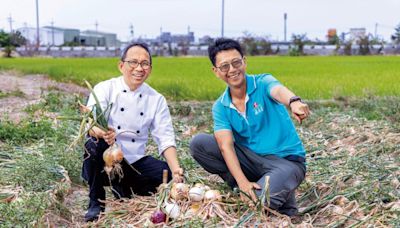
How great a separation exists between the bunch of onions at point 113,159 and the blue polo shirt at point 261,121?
0.52m

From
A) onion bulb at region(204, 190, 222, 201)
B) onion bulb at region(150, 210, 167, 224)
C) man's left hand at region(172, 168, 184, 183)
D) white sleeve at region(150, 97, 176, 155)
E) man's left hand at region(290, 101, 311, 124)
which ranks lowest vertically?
onion bulb at region(150, 210, 167, 224)

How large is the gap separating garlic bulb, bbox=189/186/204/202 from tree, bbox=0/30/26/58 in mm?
31901

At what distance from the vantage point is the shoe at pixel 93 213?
306 cm

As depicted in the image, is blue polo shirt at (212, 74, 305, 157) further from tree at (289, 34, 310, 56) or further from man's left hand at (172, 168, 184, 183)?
tree at (289, 34, 310, 56)

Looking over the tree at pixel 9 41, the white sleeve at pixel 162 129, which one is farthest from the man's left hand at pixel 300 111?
the tree at pixel 9 41

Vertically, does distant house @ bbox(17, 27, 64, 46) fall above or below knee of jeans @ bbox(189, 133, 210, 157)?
above

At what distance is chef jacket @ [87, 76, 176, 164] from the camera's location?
125 inches

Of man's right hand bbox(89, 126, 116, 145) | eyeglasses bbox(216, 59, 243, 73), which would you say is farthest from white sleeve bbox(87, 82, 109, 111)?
eyeglasses bbox(216, 59, 243, 73)

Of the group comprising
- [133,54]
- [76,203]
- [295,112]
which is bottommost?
[76,203]

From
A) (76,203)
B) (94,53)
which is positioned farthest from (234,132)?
(94,53)

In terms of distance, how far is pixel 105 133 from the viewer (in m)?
2.97

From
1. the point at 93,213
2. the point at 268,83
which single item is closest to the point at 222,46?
the point at 268,83

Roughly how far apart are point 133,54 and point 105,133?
0.46m

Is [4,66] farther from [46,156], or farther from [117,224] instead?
[117,224]
